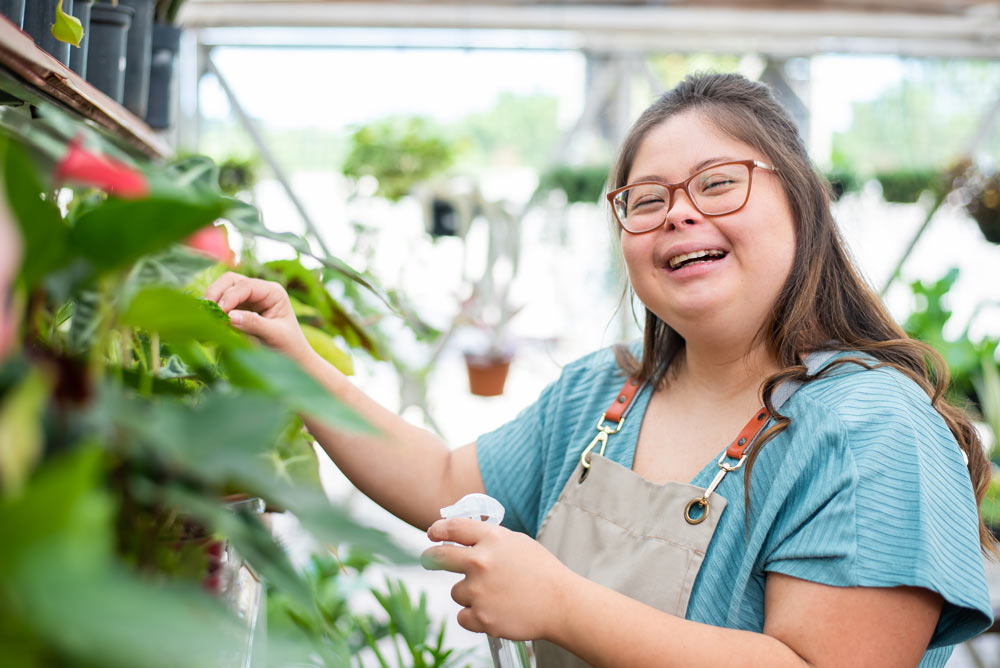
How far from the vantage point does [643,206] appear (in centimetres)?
103

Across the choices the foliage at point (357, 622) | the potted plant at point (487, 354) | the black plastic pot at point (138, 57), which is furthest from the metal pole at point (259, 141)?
the black plastic pot at point (138, 57)

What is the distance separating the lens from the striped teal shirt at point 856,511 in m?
0.77

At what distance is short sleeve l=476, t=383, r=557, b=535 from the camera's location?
46.3 inches

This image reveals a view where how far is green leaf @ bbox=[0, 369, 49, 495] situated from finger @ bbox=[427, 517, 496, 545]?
523 millimetres

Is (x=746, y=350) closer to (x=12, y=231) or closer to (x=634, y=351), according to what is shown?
(x=634, y=351)

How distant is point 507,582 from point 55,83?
0.54 metres

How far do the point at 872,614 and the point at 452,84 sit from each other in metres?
2.62

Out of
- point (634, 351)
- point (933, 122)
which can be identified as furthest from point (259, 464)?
point (933, 122)

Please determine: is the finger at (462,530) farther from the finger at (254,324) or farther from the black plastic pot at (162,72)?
the black plastic pot at (162,72)

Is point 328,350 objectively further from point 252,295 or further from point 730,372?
point 730,372

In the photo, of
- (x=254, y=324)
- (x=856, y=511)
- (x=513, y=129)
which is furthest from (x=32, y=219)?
(x=513, y=129)

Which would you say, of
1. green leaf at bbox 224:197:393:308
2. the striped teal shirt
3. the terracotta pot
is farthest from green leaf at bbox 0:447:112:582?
the terracotta pot

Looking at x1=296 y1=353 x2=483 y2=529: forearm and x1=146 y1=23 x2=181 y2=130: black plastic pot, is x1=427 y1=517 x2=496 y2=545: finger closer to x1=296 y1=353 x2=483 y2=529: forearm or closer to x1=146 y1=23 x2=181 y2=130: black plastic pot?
x1=296 y1=353 x2=483 y2=529: forearm

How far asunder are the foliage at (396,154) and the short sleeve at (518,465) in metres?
1.72
